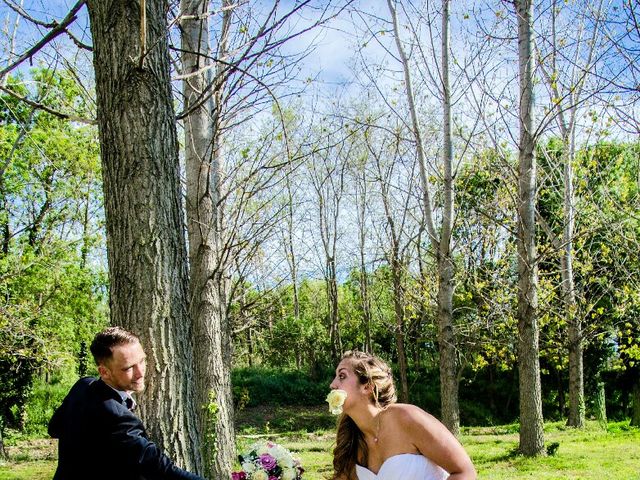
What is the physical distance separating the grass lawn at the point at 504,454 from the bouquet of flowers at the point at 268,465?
2.00 metres

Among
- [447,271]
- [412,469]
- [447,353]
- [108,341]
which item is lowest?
[447,353]

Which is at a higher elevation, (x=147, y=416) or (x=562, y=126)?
(x=562, y=126)

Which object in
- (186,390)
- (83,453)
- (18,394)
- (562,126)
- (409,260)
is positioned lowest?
(18,394)

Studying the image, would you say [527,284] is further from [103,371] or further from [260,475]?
[103,371]

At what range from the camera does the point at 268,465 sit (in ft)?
12.3

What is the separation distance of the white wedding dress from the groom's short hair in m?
1.44

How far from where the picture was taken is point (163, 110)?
11.2 feet

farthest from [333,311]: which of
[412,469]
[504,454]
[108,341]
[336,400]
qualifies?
[108,341]

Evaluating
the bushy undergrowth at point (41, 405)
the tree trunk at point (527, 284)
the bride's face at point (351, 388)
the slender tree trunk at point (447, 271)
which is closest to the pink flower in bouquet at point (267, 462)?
the bride's face at point (351, 388)

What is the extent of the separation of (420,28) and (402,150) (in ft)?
27.1

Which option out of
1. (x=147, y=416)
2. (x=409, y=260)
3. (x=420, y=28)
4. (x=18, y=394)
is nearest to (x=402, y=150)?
(x=409, y=260)

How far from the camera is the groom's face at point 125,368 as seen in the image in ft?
9.80

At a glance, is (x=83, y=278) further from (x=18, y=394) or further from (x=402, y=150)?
(x=402, y=150)

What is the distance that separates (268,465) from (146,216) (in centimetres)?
171
